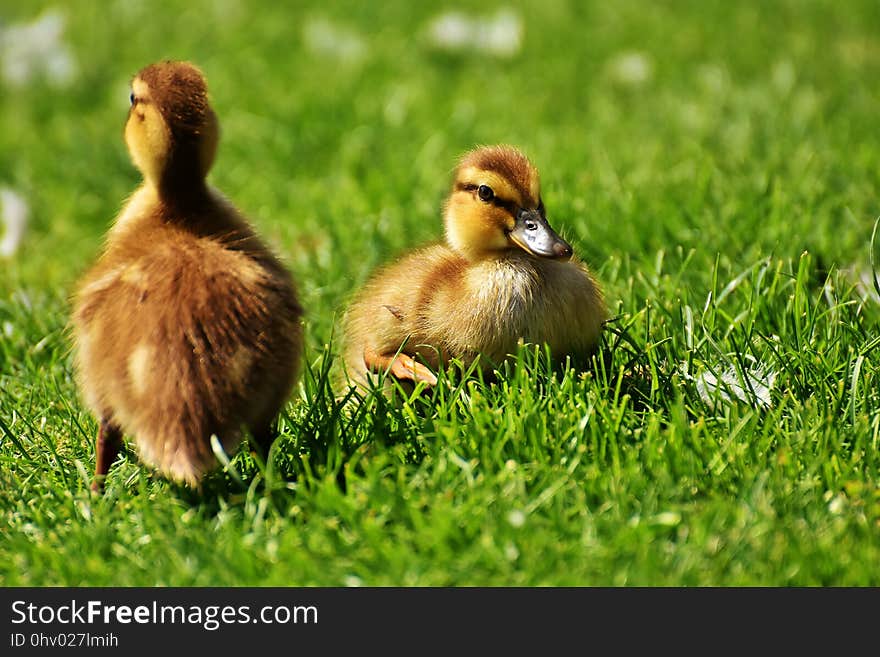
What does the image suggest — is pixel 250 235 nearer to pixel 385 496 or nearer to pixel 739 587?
pixel 385 496

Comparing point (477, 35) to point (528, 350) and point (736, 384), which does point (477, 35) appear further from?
point (736, 384)

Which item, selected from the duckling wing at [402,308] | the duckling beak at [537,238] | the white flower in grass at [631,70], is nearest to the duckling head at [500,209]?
the duckling beak at [537,238]

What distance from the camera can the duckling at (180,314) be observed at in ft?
9.44

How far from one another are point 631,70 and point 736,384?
13.1 ft

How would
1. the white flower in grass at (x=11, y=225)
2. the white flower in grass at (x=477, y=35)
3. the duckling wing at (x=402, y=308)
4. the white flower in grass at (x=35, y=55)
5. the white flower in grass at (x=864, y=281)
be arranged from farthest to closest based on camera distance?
1. the white flower in grass at (x=477, y=35)
2. the white flower in grass at (x=35, y=55)
3. the white flower in grass at (x=11, y=225)
4. the white flower in grass at (x=864, y=281)
5. the duckling wing at (x=402, y=308)

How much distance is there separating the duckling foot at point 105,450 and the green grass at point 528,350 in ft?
0.22

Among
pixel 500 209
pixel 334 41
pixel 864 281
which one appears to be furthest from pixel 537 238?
pixel 334 41

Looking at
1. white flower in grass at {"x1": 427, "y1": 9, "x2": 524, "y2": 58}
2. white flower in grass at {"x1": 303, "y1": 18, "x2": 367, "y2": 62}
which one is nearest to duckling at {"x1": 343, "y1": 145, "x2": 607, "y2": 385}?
white flower in grass at {"x1": 427, "y1": 9, "x2": 524, "y2": 58}

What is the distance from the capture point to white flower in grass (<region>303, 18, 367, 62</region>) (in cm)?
718

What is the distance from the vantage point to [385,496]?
113 inches

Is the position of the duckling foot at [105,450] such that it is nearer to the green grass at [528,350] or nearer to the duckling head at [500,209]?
the green grass at [528,350]
